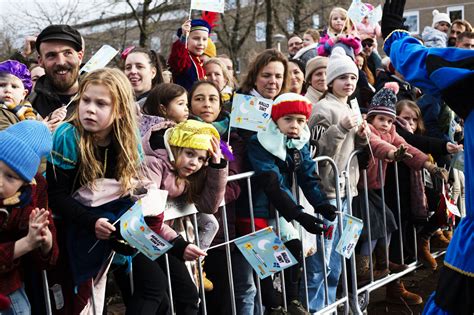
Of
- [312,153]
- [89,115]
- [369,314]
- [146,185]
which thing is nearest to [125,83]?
[89,115]

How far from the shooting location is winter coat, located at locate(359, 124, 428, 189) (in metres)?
5.47

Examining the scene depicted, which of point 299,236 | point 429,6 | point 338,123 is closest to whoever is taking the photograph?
point 299,236

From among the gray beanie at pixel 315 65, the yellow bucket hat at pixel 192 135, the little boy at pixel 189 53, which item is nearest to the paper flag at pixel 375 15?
the gray beanie at pixel 315 65

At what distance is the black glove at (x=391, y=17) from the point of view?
12.3ft

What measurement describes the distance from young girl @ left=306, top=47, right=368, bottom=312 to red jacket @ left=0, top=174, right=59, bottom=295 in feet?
7.83

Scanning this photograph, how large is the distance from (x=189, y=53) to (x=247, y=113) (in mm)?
2148

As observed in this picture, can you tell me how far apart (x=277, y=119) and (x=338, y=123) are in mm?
883

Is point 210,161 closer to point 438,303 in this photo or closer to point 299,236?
point 299,236

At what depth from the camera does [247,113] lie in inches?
174

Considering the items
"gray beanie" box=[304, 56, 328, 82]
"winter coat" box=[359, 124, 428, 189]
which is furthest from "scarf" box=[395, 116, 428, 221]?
"gray beanie" box=[304, 56, 328, 82]

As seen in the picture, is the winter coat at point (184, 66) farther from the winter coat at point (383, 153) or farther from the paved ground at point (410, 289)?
the paved ground at point (410, 289)

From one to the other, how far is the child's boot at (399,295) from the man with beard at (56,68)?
3612 mm

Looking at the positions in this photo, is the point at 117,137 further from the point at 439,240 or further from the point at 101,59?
the point at 439,240

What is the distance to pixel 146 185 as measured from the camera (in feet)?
11.6
